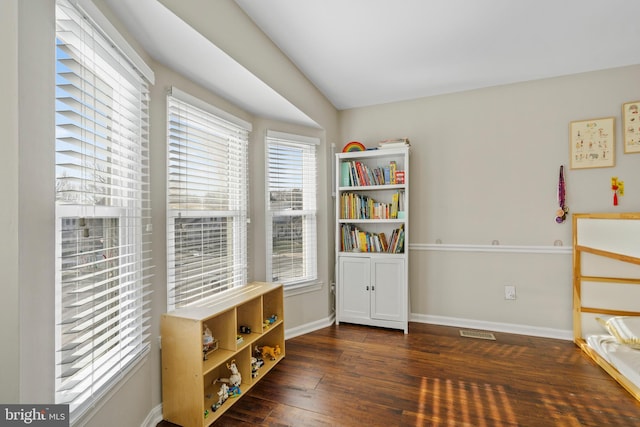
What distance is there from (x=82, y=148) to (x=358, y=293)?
2649mm

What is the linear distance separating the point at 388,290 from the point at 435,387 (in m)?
1.08

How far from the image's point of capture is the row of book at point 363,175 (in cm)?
312

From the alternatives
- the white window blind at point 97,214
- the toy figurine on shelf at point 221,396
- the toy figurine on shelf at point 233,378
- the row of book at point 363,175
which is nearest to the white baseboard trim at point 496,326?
the row of book at point 363,175

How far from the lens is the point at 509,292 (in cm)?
288

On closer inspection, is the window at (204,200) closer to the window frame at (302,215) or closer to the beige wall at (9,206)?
the window frame at (302,215)

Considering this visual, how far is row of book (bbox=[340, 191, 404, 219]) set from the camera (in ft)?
10.0

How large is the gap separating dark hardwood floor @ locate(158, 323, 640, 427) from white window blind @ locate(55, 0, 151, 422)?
816 millimetres

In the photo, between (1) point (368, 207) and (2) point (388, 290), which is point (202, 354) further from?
(1) point (368, 207)

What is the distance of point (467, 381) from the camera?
205 cm

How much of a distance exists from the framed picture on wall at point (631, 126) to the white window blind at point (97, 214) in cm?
385

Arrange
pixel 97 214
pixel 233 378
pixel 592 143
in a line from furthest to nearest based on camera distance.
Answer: pixel 592 143 → pixel 233 378 → pixel 97 214

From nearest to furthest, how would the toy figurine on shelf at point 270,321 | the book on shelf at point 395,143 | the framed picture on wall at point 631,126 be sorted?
the toy figurine on shelf at point 270,321, the framed picture on wall at point 631,126, the book on shelf at point 395,143

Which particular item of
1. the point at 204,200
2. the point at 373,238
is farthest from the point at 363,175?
the point at 204,200
